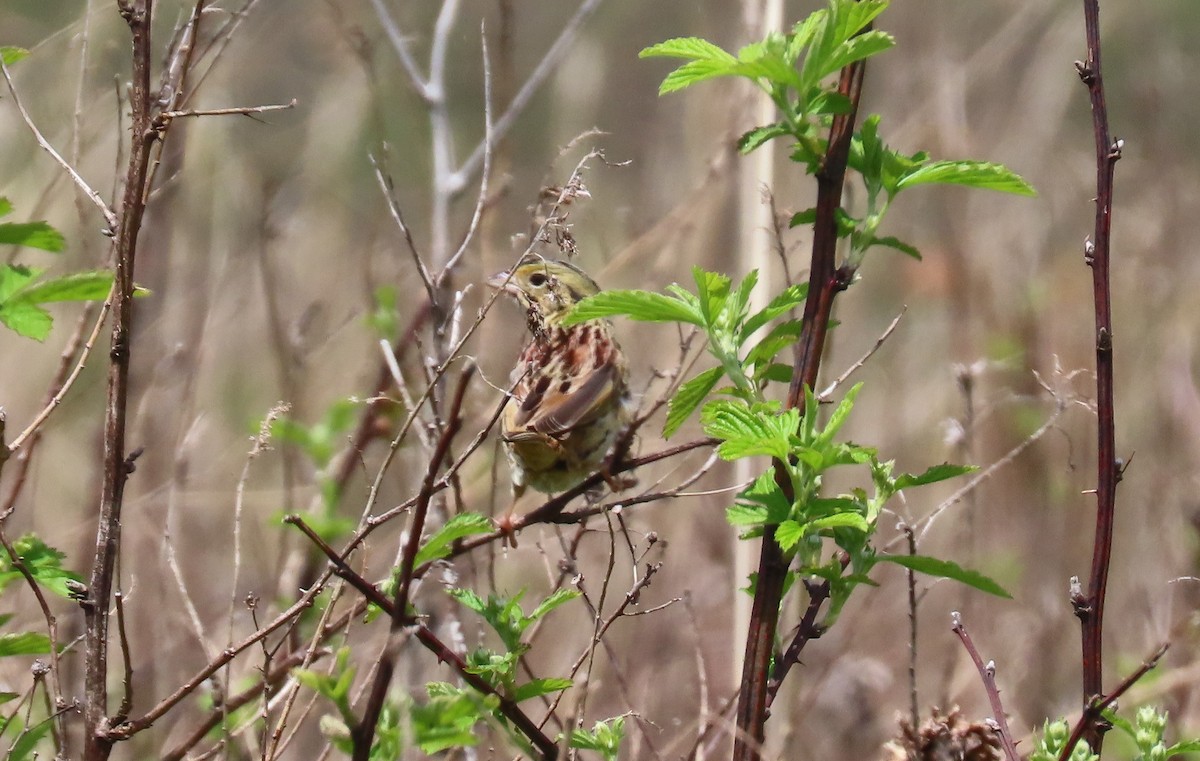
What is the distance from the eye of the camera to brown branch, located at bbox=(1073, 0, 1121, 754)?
66.7 inches

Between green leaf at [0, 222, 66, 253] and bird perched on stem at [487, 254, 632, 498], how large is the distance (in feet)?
3.09

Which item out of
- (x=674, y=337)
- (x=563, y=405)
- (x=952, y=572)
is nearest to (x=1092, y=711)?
(x=952, y=572)

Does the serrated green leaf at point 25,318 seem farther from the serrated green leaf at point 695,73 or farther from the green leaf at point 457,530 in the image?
the serrated green leaf at point 695,73

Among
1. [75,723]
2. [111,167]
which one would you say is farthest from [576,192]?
[111,167]

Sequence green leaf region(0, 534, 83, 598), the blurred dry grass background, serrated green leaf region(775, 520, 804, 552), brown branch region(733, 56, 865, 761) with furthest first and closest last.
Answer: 1. the blurred dry grass background
2. green leaf region(0, 534, 83, 598)
3. brown branch region(733, 56, 865, 761)
4. serrated green leaf region(775, 520, 804, 552)

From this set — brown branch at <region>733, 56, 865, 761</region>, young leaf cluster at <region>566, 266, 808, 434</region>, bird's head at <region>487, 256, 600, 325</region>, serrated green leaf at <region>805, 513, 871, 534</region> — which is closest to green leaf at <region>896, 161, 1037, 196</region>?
brown branch at <region>733, 56, 865, 761</region>

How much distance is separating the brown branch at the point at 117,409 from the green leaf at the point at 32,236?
28 cm

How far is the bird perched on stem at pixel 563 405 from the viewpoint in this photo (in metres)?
2.75

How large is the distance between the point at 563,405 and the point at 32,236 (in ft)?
3.89

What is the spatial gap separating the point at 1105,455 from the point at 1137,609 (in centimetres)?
286

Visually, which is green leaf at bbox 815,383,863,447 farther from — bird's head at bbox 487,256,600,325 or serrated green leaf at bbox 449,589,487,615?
bird's head at bbox 487,256,600,325

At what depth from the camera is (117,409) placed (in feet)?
5.74

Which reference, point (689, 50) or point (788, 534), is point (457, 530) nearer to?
point (788, 534)

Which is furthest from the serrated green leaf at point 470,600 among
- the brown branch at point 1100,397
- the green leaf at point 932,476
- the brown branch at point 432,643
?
the brown branch at point 1100,397
